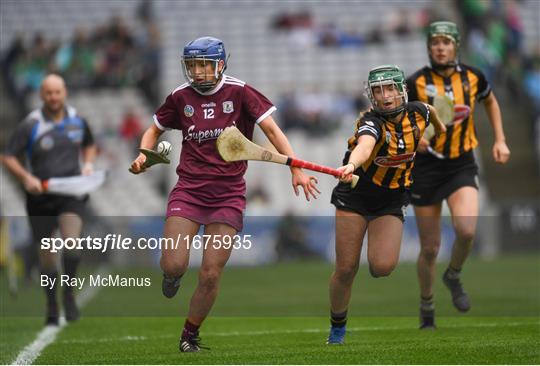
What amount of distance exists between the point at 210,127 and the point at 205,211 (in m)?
0.59

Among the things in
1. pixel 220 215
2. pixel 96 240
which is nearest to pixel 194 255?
pixel 96 240

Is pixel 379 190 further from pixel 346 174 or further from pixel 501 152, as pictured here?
pixel 501 152

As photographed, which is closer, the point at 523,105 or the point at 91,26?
the point at 523,105

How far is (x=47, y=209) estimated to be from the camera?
1104 cm

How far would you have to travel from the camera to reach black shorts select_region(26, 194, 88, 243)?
11.0 meters

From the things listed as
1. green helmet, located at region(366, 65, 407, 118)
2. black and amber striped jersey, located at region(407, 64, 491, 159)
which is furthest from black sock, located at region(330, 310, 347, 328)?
black and amber striped jersey, located at region(407, 64, 491, 159)

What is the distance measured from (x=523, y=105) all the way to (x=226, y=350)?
1803 centimetres

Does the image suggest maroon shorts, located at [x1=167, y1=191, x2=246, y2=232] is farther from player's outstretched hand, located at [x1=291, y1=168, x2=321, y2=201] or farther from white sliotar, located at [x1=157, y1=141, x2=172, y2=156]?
player's outstretched hand, located at [x1=291, y1=168, x2=321, y2=201]

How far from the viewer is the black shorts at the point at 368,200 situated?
27.0 feet

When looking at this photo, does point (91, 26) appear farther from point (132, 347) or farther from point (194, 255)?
point (132, 347)

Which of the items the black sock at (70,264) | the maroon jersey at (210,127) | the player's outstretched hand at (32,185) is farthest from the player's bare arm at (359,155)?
the black sock at (70,264)

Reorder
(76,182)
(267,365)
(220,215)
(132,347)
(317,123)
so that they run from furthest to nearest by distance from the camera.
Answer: (317,123)
(76,182)
(132,347)
(220,215)
(267,365)

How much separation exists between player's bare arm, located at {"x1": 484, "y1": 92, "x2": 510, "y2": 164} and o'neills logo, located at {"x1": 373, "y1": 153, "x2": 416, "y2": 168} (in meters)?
1.77

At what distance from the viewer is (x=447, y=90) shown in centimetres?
963
